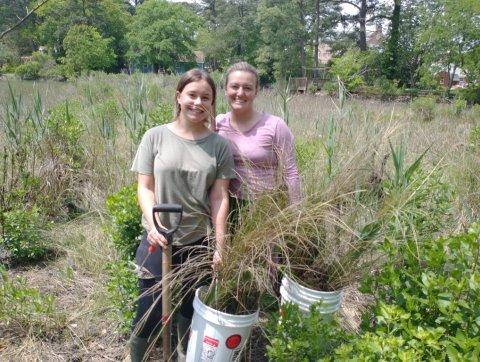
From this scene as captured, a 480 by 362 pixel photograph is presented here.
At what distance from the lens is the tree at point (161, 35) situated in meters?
35.1

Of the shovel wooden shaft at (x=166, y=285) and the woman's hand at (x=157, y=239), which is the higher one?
the woman's hand at (x=157, y=239)

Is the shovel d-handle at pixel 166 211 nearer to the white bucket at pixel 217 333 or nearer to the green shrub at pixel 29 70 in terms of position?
the white bucket at pixel 217 333

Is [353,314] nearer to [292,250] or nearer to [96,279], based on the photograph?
[292,250]

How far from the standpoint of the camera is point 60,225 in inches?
153

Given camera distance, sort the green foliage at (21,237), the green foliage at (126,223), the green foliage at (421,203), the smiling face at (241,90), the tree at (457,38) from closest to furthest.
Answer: the green foliage at (421,203)
the smiling face at (241,90)
the green foliage at (126,223)
the green foliage at (21,237)
the tree at (457,38)

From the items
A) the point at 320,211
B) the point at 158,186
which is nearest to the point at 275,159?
the point at 320,211

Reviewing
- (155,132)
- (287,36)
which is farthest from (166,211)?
(287,36)

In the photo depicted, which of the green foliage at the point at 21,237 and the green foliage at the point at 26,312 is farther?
the green foliage at the point at 21,237

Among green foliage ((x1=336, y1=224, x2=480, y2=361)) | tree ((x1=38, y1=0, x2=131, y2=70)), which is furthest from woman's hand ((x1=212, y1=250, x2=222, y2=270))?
tree ((x1=38, y1=0, x2=131, y2=70))

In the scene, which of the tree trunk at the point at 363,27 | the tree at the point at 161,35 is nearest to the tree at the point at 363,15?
the tree trunk at the point at 363,27

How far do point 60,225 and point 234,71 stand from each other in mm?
2504

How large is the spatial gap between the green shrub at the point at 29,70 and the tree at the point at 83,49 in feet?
7.46

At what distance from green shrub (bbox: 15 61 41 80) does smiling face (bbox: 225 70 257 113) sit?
28337 mm

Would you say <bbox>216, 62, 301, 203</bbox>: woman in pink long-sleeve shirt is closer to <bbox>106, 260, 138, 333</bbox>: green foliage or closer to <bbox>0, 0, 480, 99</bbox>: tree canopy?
<bbox>106, 260, 138, 333</bbox>: green foliage
